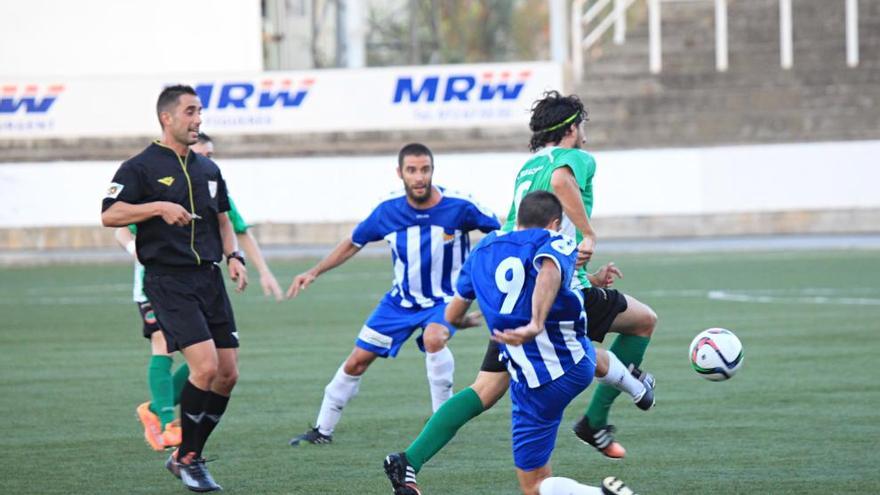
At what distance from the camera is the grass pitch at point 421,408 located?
8.31 m

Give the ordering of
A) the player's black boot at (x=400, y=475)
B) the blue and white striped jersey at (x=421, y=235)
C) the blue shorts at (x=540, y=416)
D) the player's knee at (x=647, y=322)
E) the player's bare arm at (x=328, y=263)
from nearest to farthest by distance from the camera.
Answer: the blue shorts at (x=540, y=416) → the player's black boot at (x=400, y=475) → the player's knee at (x=647, y=322) → the player's bare arm at (x=328, y=263) → the blue and white striped jersey at (x=421, y=235)

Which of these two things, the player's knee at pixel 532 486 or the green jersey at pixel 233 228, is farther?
the green jersey at pixel 233 228

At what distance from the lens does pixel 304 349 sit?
1460cm

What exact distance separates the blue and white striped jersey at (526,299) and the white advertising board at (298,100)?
23.9m

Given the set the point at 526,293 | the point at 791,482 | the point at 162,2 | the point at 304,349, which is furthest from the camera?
the point at 162,2

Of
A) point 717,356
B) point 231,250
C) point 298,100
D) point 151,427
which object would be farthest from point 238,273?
point 298,100

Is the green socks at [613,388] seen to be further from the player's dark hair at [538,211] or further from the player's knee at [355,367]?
the player's dark hair at [538,211]

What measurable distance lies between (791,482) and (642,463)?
943 mm

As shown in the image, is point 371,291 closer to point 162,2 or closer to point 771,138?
point 771,138

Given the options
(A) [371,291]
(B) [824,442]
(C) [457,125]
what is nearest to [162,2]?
(C) [457,125]

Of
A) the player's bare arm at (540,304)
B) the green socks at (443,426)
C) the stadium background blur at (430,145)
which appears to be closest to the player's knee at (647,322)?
the green socks at (443,426)

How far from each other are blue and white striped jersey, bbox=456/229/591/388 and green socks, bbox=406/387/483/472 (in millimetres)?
539

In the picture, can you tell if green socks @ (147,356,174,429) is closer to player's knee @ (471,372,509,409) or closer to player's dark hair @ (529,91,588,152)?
player's knee @ (471,372,509,409)

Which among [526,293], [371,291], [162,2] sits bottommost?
[371,291]
